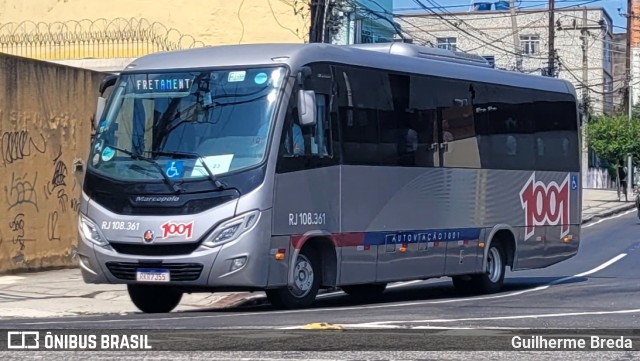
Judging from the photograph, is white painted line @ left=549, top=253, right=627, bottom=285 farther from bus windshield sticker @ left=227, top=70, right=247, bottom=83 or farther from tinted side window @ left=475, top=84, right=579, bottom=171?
bus windshield sticker @ left=227, top=70, right=247, bottom=83

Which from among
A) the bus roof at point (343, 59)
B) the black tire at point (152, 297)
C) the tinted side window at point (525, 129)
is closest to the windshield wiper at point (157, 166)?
the bus roof at point (343, 59)

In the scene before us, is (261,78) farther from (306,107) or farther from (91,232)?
(91,232)

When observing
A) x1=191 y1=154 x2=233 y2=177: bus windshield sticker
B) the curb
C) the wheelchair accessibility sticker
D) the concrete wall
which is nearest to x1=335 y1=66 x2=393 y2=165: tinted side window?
x1=191 y1=154 x2=233 y2=177: bus windshield sticker

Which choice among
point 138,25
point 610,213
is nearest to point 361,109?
point 138,25

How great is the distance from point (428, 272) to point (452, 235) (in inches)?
35.3

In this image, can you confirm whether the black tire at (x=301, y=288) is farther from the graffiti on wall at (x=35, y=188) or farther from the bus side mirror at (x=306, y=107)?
the graffiti on wall at (x=35, y=188)

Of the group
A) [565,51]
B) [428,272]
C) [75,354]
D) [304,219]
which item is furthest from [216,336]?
[565,51]

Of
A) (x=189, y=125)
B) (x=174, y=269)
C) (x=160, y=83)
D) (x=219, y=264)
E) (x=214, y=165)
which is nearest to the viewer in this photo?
(x=219, y=264)

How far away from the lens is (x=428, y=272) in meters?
16.2

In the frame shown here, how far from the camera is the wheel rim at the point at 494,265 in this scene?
18.0 meters

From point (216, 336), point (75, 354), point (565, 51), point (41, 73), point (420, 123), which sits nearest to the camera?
point (75, 354)

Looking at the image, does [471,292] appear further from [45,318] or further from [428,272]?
[45,318]

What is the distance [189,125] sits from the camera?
13.5 metres

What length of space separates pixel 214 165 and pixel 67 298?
3985 mm
